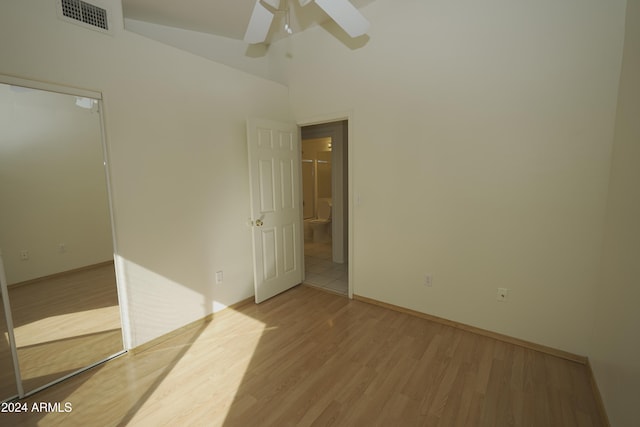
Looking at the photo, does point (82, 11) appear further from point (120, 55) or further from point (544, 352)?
point (544, 352)

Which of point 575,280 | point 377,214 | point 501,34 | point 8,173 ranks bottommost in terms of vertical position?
point 575,280

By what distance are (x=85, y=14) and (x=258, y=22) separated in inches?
46.2

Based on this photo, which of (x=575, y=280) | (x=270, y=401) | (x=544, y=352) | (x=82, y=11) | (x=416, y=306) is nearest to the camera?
(x=270, y=401)

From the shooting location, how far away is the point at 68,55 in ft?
6.12

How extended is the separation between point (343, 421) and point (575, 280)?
1943 millimetres

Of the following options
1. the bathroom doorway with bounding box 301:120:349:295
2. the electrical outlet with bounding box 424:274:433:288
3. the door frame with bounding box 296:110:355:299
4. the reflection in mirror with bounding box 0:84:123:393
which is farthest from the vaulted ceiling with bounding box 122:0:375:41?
the electrical outlet with bounding box 424:274:433:288

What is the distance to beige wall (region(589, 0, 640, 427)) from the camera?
1364mm

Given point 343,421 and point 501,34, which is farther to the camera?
point 501,34

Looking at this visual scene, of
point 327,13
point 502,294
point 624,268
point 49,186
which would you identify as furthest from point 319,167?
point 624,268

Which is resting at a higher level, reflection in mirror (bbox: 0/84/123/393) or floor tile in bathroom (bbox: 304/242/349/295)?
reflection in mirror (bbox: 0/84/123/393)

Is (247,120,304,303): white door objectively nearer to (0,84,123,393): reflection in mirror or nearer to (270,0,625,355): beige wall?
(270,0,625,355): beige wall

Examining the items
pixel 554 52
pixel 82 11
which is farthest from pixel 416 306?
pixel 82 11

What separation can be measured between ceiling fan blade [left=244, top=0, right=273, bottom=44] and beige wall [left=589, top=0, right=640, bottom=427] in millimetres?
2281

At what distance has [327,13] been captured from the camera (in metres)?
2.13
